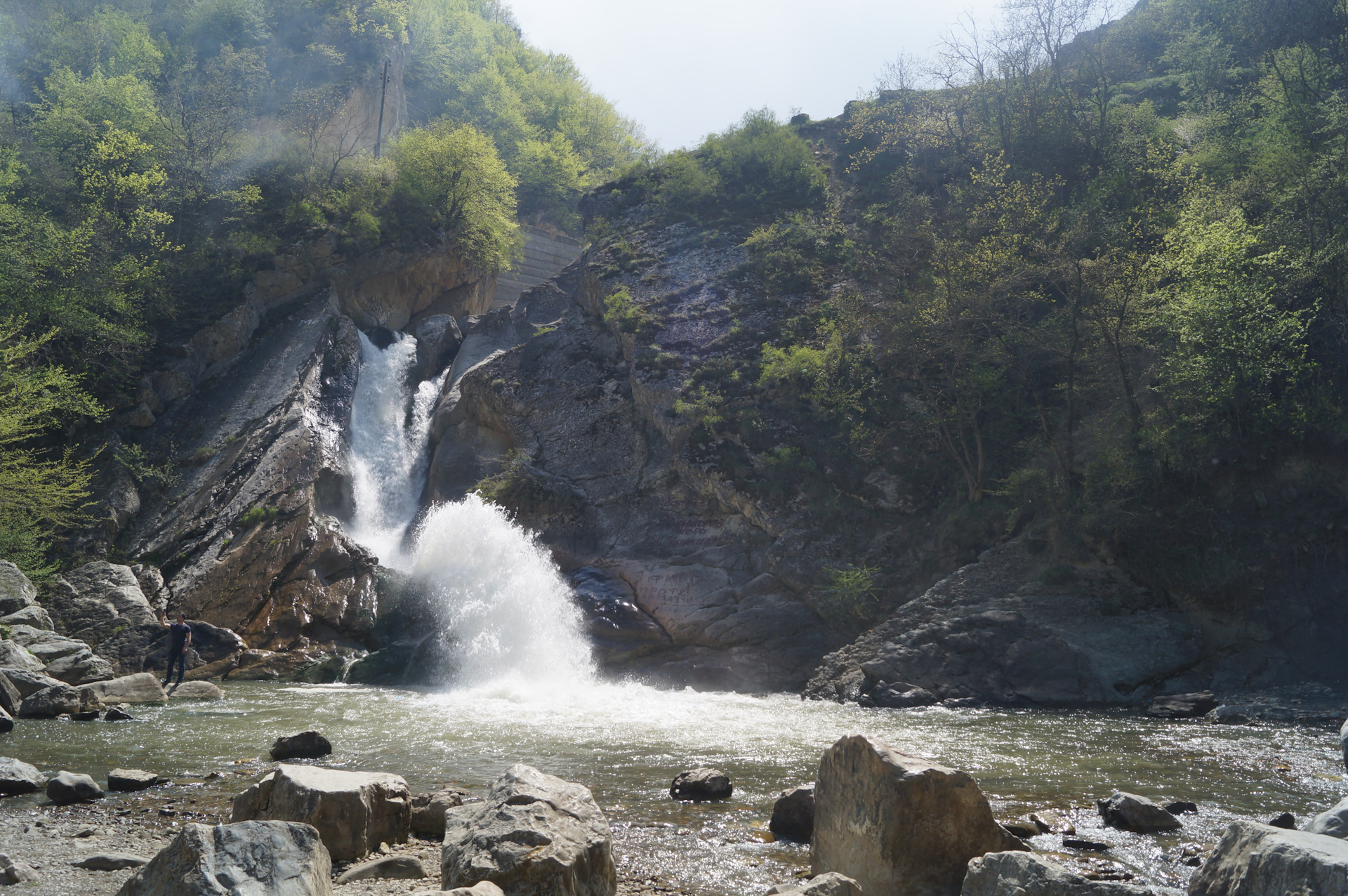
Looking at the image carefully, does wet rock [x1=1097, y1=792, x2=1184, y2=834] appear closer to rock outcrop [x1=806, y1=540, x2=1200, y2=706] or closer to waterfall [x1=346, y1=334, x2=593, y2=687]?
rock outcrop [x1=806, y1=540, x2=1200, y2=706]

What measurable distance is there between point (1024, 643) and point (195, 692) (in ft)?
61.8

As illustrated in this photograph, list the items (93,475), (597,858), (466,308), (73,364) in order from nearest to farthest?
(597,858)
(93,475)
(73,364)
(466,308)

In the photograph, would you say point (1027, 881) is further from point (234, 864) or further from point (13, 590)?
point (13, 590)

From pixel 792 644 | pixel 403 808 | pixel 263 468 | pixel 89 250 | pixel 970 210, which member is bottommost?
pixel 792 644

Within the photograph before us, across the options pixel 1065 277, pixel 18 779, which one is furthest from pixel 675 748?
pixel 1065 277

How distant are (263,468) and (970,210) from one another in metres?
28.8

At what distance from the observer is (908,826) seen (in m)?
5.92

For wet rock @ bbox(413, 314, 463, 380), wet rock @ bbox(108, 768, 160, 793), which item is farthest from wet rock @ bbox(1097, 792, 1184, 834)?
wet rock @ bbox(413, 314, 463, 380)

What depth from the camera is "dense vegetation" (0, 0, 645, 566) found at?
2950cm

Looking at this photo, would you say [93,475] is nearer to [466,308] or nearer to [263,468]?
[263,468]

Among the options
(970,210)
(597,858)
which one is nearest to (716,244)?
(970,210)

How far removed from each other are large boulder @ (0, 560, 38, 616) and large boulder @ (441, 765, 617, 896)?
19622mm

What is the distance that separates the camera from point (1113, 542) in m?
19.6

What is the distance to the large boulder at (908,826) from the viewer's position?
233 inches
